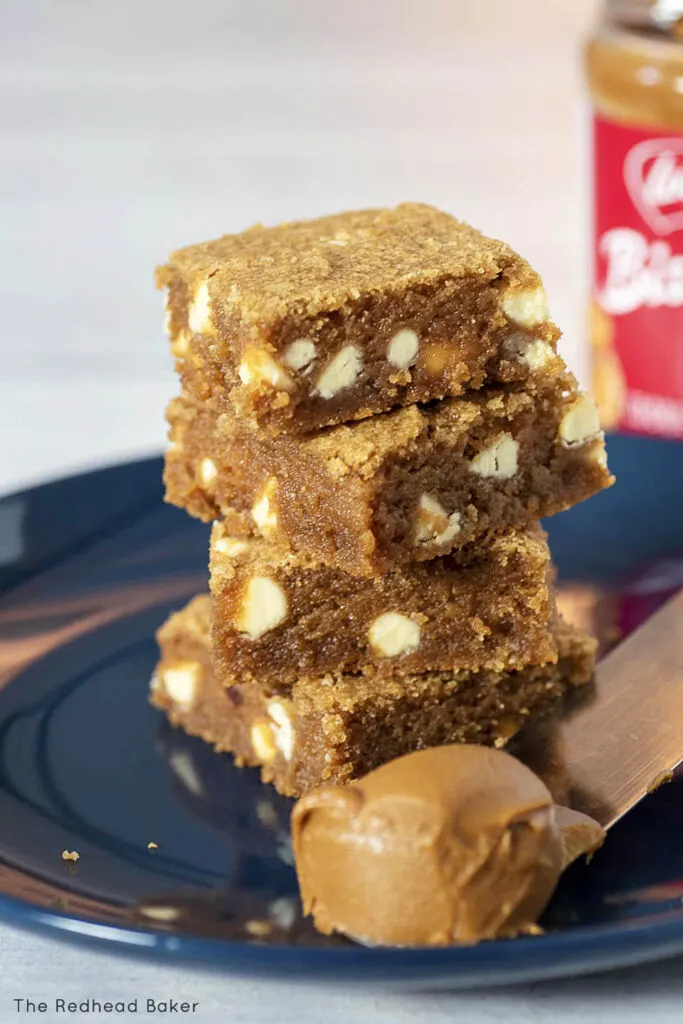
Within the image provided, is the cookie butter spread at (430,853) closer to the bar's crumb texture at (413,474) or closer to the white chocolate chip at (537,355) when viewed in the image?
the bar's crumb texture at (413,474)

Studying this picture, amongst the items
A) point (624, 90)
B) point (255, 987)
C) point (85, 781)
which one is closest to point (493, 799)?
point (255, 987)

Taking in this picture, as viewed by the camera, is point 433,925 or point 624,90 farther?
point 624,90

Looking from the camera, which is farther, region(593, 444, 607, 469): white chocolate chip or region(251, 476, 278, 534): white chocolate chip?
region(593, 444, 607, 469): white chocolate chip

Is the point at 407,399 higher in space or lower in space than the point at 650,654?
higher

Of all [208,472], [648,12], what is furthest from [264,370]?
[648,12]

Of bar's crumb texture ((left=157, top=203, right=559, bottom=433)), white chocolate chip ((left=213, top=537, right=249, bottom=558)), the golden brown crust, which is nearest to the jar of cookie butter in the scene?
the golden brown crust

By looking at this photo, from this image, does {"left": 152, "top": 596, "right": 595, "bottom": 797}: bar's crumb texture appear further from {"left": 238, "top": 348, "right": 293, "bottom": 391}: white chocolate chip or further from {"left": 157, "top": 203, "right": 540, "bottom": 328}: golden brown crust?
{"left": 157, "top": 203, "right": 540, "bottom": 328}: golden brown crust

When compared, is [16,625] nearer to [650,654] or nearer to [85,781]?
[85,781]
